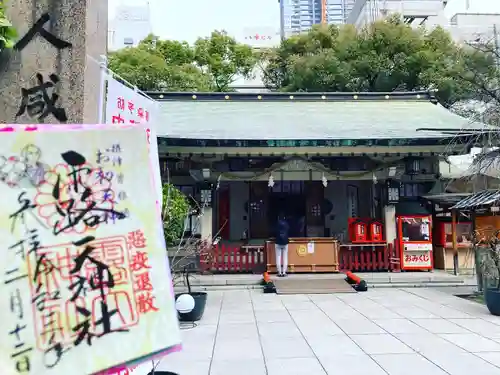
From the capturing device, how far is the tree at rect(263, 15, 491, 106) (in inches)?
782

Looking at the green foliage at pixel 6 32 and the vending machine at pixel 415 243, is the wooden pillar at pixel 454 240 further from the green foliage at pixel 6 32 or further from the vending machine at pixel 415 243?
the green foliage at pixel 6 32

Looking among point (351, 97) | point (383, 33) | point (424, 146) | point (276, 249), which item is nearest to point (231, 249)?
point (276, 249)

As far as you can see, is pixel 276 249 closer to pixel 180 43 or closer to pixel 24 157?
pixel 24 157

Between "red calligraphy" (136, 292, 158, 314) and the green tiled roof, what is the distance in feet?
30.1

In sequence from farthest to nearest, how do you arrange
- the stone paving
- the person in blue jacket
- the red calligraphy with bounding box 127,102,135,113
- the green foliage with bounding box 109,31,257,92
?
the green foliage with bounding box 109,31,257,92, the person in blue jacket, the stone paving, the red calligraphy with bounding box 127,102,135,113

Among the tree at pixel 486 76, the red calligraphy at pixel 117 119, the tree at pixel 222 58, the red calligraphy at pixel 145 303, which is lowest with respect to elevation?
the red calligraphy at pixel 145 303

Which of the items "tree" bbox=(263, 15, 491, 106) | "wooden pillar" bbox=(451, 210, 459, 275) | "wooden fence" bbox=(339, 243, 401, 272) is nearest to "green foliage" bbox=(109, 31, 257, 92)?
"tree" bbox=(263, 15, 491, 106)

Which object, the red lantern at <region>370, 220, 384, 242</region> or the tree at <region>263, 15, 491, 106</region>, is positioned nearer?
the red lantern at <region>370, 220, 384, 242</region>

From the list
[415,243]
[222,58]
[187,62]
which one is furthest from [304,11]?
[415,243]

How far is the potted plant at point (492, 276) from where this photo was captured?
6.81 metres

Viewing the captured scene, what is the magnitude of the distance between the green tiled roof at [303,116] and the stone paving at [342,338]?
194 inches

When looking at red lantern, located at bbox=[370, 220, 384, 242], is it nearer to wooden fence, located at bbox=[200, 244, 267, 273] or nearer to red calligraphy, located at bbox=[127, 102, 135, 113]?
wooden fence, located at bbox=[200, 244, 267, 273]

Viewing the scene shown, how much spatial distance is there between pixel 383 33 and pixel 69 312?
73.3 feet

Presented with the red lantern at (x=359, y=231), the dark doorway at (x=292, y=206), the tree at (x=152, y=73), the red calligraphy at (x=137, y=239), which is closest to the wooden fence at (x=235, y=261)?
the red lantern at (x=359, y=231)
